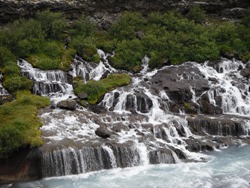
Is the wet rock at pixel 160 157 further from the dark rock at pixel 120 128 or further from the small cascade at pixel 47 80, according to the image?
the small cascade at pixel 47 80

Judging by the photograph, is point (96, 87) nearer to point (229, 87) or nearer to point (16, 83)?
point (16, 83)

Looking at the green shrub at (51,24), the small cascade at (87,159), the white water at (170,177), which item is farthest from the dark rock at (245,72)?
the green shrub at (51,24)

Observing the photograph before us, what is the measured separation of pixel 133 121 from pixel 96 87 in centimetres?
541

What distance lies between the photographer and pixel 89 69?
119ft

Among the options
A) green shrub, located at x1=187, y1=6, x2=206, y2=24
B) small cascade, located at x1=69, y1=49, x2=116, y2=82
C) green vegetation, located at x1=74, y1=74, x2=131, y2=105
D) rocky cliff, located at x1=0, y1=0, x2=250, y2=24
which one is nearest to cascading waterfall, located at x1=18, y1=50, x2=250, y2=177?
small cascade, located at x1=69, y1=49, x2=116, y2=82

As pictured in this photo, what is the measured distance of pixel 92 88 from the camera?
1233 inches

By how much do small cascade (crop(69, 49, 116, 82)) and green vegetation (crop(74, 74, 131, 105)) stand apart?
202 centimetres

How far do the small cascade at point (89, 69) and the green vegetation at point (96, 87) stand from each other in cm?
202

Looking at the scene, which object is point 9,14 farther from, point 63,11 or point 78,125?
point 78,125

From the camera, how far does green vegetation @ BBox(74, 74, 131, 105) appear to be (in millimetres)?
31078

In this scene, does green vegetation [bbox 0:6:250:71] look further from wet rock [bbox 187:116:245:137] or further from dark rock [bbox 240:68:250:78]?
wet rock [bbox 187:116:245:137]

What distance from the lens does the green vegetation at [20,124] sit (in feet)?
71.9

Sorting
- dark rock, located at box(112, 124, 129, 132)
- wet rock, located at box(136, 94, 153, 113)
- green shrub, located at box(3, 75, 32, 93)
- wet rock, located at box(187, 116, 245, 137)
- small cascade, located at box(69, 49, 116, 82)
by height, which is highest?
small cascade, located at box(69, 49, 116, 82)

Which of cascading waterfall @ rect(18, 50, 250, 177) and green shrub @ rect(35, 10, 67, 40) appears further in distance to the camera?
green shrub @ rect(35, 10, 67, 40)
